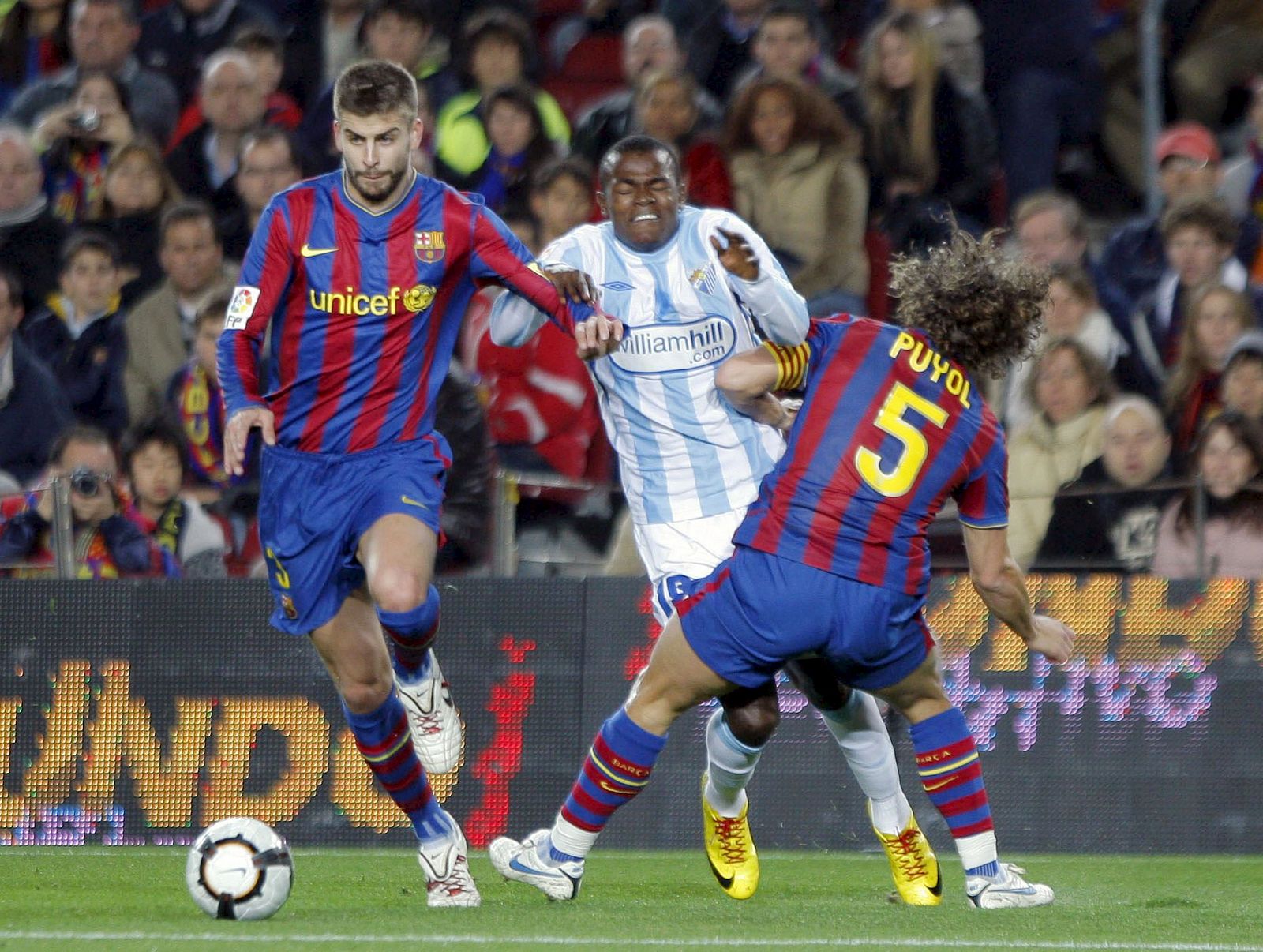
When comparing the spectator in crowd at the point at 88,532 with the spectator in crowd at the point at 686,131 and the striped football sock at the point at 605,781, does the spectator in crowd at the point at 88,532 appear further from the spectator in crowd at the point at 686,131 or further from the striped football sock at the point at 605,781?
the striped football sock at the point at 605,781

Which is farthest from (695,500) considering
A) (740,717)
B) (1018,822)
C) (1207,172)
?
(1207,172)

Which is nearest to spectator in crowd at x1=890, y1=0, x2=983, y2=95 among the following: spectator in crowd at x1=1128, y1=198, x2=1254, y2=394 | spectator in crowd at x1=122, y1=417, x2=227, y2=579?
spectator in crowd at x1=1128, y1=198, x2=1254, y2=394

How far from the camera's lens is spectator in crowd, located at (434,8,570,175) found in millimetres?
10250

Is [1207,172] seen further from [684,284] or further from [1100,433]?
[684,284]

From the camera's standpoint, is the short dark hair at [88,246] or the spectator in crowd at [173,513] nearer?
the spectator in crowd at [173,513]

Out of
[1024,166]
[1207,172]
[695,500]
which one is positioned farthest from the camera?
[1024,166]

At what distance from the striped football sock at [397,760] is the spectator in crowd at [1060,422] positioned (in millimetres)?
3318

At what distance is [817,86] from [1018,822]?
385 cm

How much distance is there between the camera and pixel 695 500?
6.15 metres

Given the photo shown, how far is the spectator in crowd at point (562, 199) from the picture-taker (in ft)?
31.2

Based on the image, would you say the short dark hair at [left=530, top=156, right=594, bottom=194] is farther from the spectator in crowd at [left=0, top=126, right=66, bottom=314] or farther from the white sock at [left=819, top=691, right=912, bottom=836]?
the white sock at [left=819, top=691, right=912, bottom=836]

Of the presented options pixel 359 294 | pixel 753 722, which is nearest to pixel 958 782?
pixel 753 722

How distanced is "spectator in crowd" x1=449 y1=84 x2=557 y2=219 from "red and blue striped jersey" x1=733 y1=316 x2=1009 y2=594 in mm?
5052

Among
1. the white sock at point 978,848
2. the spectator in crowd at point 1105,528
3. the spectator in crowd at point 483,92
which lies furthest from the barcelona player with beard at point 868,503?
the spectator in crowd at point 483,92
